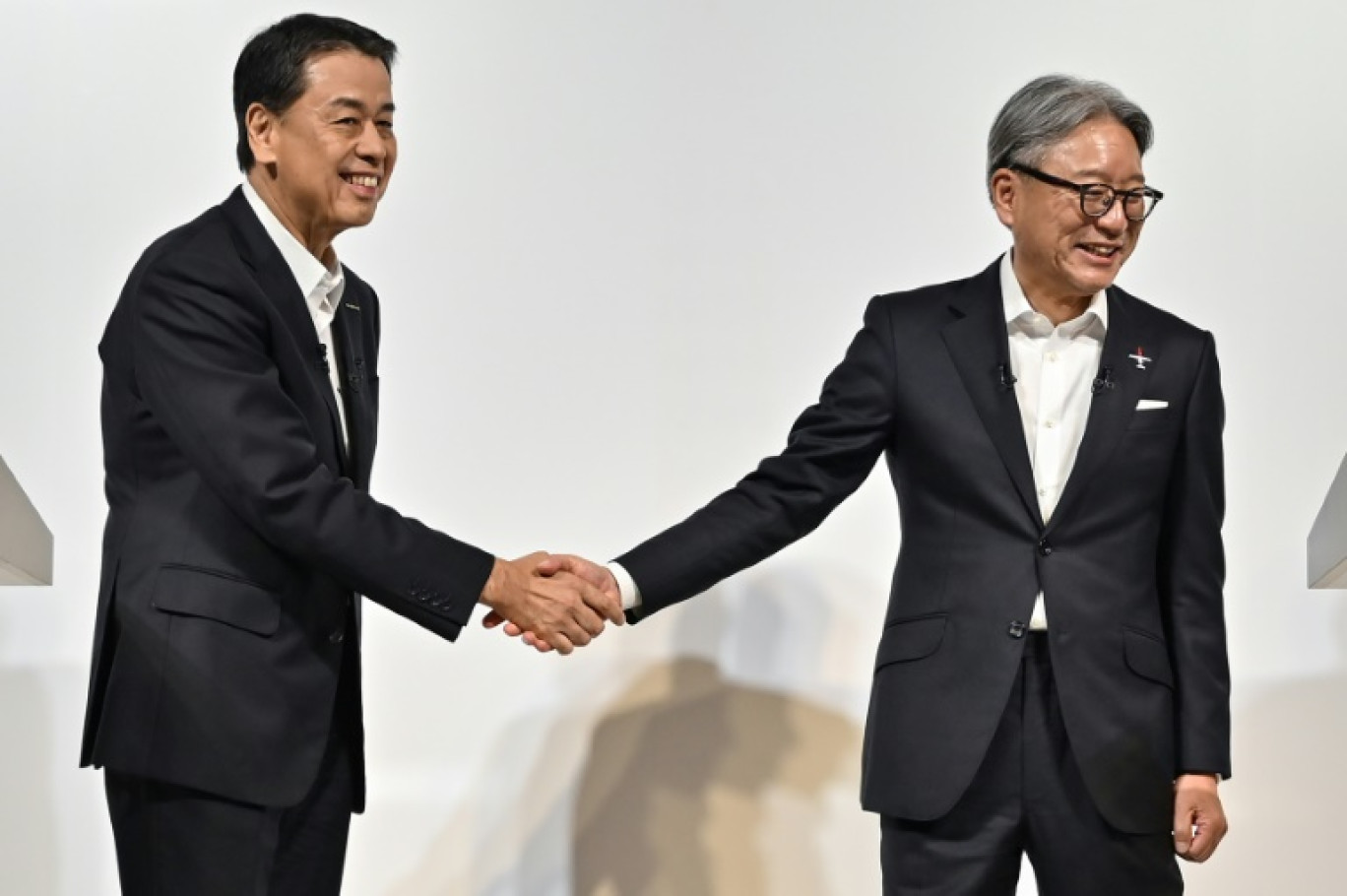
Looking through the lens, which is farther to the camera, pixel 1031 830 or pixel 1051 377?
pixel 1051 377

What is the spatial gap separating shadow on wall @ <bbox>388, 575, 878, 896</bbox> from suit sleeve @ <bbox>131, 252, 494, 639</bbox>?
1181 millimetres

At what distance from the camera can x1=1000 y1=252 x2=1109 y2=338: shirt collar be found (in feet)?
8.28

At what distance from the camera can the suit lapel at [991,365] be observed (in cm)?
243

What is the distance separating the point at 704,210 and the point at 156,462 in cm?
148

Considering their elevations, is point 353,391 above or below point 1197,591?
above

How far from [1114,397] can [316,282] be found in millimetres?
1068

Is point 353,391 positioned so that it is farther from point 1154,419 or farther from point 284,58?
point 1154,419

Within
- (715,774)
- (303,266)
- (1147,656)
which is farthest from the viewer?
(715,774)

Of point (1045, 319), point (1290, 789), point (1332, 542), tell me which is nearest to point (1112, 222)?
point (1045, 319)

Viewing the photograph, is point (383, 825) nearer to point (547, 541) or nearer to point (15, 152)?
point (547, 541)

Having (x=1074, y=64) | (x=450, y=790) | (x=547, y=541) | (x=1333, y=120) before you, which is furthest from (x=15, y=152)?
(x=1333, y=120)

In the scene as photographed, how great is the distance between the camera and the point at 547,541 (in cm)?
359

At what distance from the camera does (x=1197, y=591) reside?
247cm

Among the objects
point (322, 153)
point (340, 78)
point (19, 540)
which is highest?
point (340, 78)
